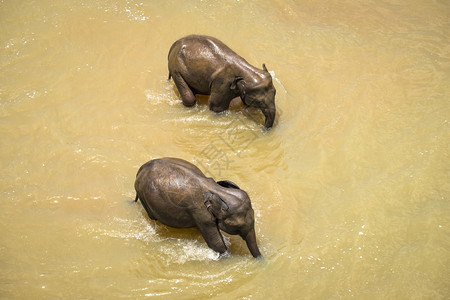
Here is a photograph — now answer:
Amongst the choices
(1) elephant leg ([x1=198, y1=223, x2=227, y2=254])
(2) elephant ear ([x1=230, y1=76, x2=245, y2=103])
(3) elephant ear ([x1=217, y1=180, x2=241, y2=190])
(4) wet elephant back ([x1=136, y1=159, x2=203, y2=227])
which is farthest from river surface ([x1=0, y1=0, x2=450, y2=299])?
(3) elephant ear ([x1=217, y1=180, x2=241, y2=190])

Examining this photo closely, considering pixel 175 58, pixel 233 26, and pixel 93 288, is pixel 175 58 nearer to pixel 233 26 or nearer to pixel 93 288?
pixel 233 26

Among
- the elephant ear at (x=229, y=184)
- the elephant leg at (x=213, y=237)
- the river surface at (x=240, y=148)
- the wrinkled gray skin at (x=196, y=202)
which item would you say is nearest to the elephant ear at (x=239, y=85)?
the river surface at (x=240, y=148)

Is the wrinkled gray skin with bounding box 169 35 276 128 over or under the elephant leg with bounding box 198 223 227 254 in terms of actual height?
over

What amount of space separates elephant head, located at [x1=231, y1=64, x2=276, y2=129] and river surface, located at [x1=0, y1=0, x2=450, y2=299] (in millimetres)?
444

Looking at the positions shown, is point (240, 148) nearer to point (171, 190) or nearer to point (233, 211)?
point (171, 190)

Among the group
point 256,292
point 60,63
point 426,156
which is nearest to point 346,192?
point 426,156

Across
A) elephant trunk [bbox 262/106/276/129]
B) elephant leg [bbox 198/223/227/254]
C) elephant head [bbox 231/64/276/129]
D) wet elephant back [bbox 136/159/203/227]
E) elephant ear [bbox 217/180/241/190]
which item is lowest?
elephant leg [bbox 198/223/227/254]

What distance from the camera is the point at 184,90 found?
26.8 ft

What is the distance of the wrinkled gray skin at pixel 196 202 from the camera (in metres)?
5.69

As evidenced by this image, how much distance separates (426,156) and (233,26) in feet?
16.4

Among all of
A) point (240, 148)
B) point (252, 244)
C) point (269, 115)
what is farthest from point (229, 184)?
point (269, 115)

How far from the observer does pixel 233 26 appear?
10.3m

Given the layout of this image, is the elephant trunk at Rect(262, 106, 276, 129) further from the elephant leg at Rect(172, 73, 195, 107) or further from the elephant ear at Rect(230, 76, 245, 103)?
the elephant leg at Rect(172, 73, 195, 107)

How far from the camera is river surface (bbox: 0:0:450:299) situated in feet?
19.7
